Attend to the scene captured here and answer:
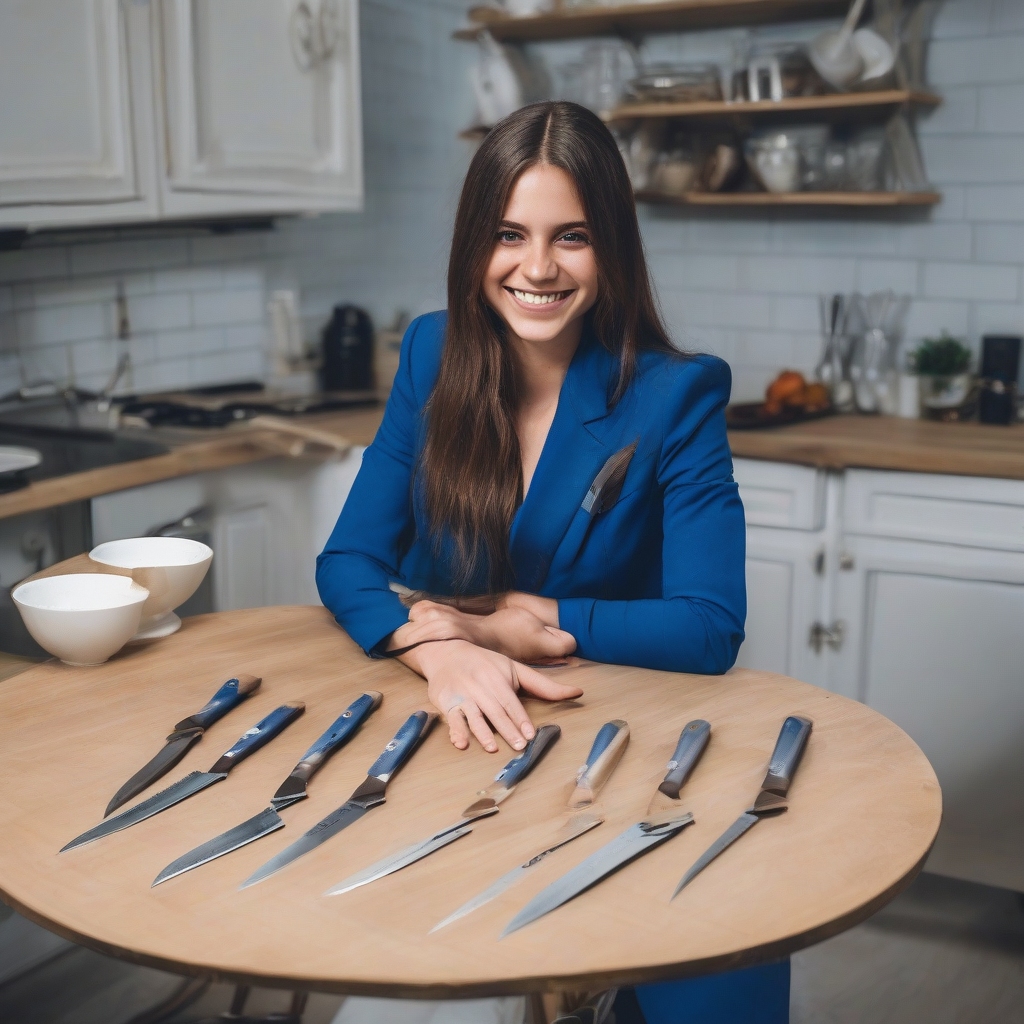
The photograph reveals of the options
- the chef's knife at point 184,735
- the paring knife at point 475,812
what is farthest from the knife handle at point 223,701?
the paring knife at point 475,812

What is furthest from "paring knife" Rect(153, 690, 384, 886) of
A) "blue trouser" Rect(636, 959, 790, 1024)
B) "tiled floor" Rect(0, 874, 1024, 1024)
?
"tiled floor" Rect(0, 874, 1024, 1024)

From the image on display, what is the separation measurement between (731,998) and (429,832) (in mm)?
425

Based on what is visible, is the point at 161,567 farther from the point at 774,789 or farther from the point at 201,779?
the point at 774,789

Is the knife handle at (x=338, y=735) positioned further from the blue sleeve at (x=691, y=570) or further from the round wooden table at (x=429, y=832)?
the blue sleeve at (x=691, y=570)

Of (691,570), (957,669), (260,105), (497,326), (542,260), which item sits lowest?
(957,669)

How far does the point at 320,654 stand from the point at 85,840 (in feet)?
1.75

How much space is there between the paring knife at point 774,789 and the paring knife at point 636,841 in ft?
A: 0.15

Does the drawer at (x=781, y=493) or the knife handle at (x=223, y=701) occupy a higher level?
the knife handle at (x=223, y=701)

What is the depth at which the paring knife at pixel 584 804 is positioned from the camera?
97 cm

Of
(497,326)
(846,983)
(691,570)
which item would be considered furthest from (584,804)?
(846,983)

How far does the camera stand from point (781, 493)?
9.95ft

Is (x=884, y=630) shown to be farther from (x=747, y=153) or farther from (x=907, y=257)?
(x=747, y=153)

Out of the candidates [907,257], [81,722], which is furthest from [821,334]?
[81,722]

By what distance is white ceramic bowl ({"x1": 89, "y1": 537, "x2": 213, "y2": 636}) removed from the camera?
61.7 inches
